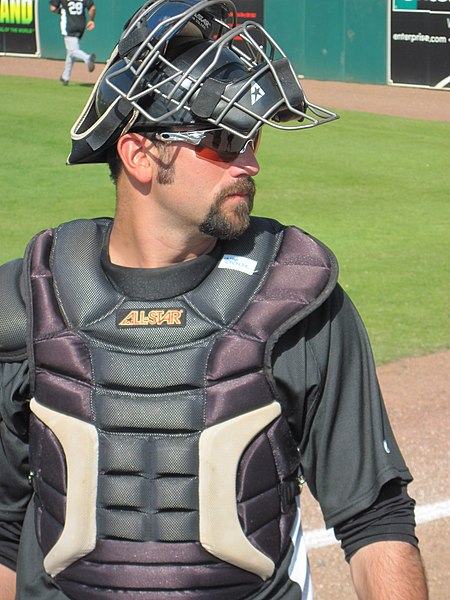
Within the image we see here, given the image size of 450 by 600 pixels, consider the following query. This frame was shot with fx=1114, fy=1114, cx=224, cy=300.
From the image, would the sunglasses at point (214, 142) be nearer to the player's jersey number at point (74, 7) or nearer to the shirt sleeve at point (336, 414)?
the shirt sleeve at point (336, 414)

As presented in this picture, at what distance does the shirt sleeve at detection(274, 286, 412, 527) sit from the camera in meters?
2.54

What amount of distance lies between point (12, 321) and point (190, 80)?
0.72 meters

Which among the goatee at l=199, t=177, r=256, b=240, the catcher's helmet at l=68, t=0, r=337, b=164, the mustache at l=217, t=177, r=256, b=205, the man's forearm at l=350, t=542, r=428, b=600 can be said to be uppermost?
the catcher's helmet at l=68, t=0, r=337, b=164

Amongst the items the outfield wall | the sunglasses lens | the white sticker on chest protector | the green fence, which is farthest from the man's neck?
the green fence

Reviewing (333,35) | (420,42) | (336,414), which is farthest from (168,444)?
(333,35)

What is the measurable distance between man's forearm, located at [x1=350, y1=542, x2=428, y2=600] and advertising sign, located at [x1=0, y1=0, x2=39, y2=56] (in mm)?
27537

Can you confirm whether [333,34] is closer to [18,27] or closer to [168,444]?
[18,27]

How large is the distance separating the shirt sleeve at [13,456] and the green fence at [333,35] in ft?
69.3

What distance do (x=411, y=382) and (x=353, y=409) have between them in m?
4.55

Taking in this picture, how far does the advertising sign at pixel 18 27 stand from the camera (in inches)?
1125

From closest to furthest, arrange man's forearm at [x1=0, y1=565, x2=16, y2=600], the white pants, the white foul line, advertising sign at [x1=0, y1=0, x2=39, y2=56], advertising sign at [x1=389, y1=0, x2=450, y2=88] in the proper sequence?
man's forearm at [x1=0, y1=565, x2=16, y2=600] → the white foul line → advertising sign at [x1=389, y1=0, x2=450, y2=88] → the white pants → advertising sign at [x1=0, y1=0, x2=39, y2=56]

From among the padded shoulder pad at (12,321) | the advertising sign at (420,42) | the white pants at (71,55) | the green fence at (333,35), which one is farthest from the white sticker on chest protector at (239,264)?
the green fence at (333,35)

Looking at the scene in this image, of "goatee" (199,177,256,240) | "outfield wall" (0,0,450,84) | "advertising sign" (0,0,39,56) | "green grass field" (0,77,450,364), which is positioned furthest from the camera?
"advertising sign" (0,0,39,56)

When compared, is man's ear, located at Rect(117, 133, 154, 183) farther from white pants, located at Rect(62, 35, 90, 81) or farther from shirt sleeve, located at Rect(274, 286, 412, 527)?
white pants, located at Rect(62, 35, 90, 81)
